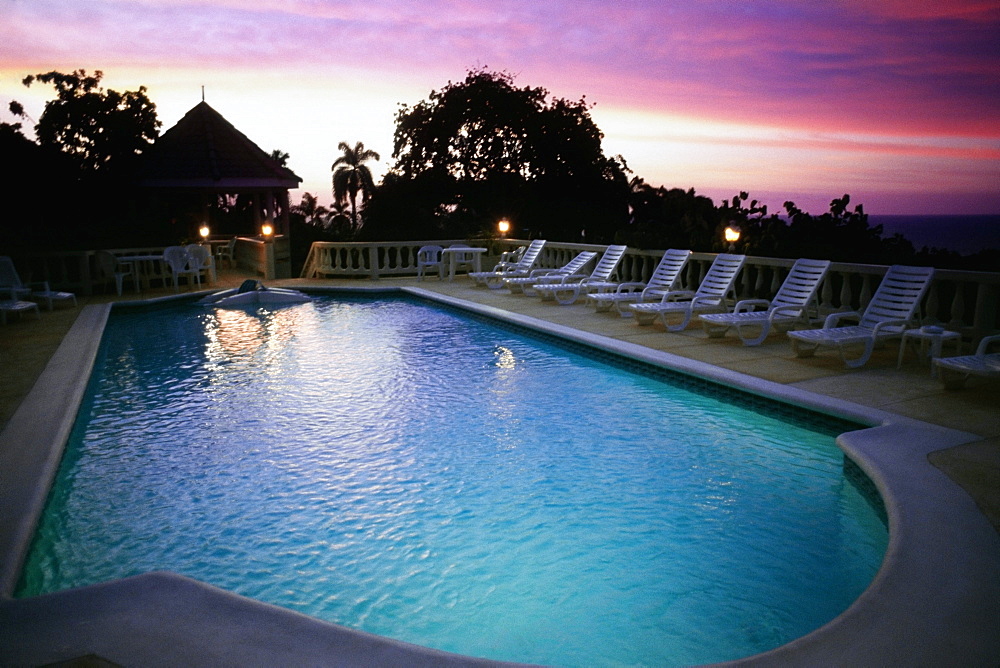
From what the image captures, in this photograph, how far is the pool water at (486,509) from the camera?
3582 mm

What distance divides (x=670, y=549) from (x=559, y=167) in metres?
32.0

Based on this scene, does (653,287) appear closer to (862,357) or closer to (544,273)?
(544,273)

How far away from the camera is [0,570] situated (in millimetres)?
3328

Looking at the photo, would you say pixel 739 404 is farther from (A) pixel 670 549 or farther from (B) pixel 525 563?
(B) pixel 525 563

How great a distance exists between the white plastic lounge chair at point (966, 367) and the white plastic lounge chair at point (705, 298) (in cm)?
349

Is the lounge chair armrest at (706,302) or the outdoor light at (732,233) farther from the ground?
the outdoor light at (732,233)

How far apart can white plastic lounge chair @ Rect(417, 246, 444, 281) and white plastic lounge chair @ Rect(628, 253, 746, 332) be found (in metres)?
8.00

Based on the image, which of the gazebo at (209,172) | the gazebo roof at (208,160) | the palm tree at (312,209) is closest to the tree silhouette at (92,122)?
the gazebo at (209,172)

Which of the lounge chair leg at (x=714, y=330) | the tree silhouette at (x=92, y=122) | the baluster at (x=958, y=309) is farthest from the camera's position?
the tree silhouette at (x=92, y=122)

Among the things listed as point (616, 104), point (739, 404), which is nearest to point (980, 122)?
point (616, 104)

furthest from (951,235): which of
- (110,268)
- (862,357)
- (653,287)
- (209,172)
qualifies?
(110,268)

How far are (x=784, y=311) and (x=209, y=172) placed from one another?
2197 centimetres

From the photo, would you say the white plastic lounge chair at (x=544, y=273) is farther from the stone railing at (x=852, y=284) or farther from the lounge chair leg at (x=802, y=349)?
the lounge chair leg at (x=802, y=349)

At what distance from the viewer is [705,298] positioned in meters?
9.77
